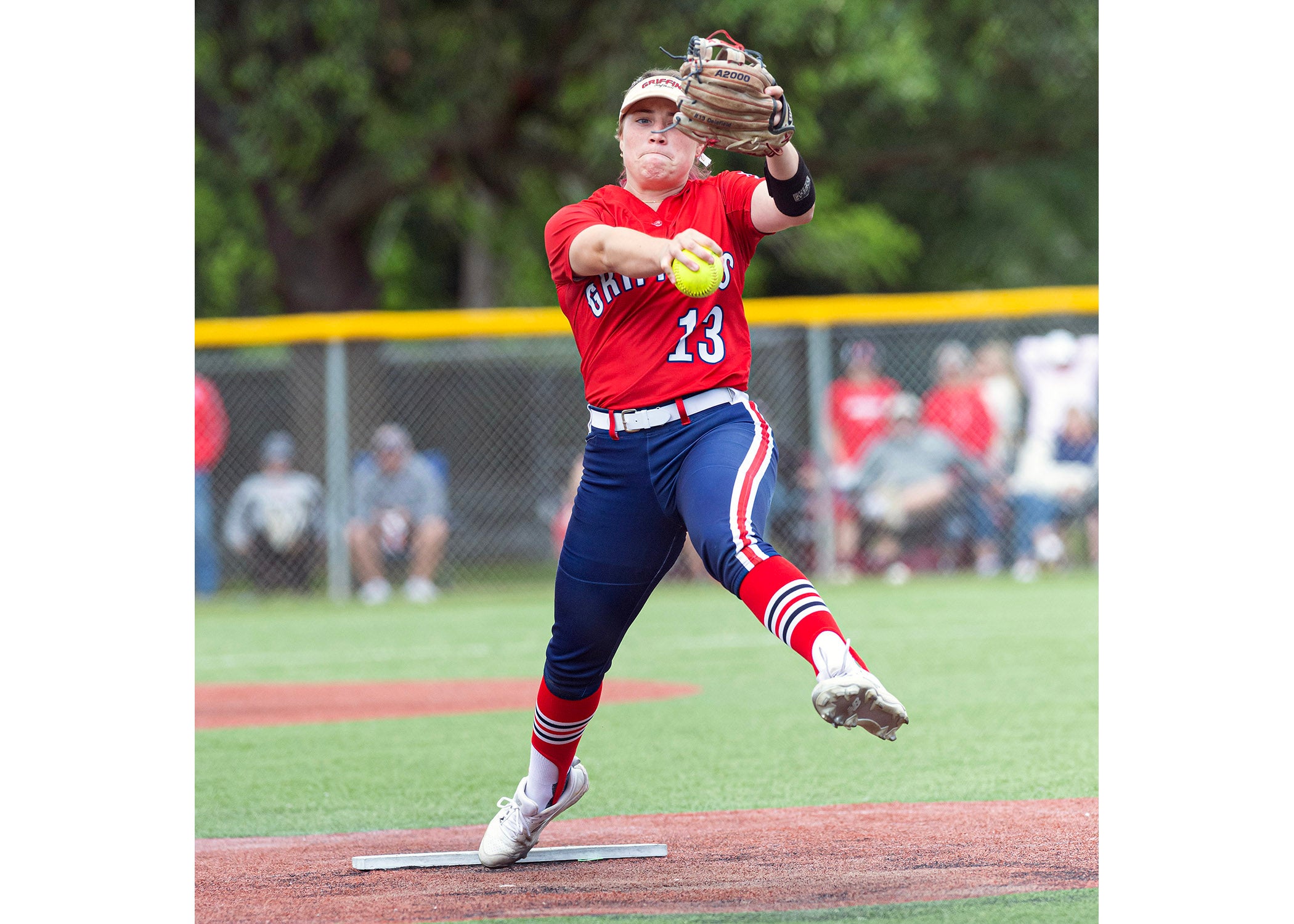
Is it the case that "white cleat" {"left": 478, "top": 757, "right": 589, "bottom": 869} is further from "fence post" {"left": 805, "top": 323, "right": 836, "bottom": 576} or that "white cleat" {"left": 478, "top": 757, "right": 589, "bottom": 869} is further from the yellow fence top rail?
the yellow fence top rail

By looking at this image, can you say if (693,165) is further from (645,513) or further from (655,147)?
(645,513)

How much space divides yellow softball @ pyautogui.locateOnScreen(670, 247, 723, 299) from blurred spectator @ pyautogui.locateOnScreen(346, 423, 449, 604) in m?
10.0

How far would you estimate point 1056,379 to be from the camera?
13.5 metres

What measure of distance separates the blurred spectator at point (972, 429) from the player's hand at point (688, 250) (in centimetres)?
1002

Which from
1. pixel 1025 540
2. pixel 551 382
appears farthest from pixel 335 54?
pixel 1025 540

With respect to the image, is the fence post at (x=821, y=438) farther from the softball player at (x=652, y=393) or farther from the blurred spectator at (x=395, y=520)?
the softball player at (x=652, y=393)

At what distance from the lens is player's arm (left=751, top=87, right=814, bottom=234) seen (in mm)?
4008

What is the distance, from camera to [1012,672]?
8383 mm

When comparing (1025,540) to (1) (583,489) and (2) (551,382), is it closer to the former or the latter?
(2) (551,382)

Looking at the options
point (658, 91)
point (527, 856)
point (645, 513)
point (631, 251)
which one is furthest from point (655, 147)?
point (527, 856)

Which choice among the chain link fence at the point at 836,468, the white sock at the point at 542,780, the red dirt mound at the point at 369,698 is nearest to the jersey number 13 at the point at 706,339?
the white sock at the point at 542,780

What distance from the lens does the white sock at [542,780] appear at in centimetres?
458

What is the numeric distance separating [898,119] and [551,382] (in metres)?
6.47

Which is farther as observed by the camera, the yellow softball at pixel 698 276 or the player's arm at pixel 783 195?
the player's arm at pixel 783 195
